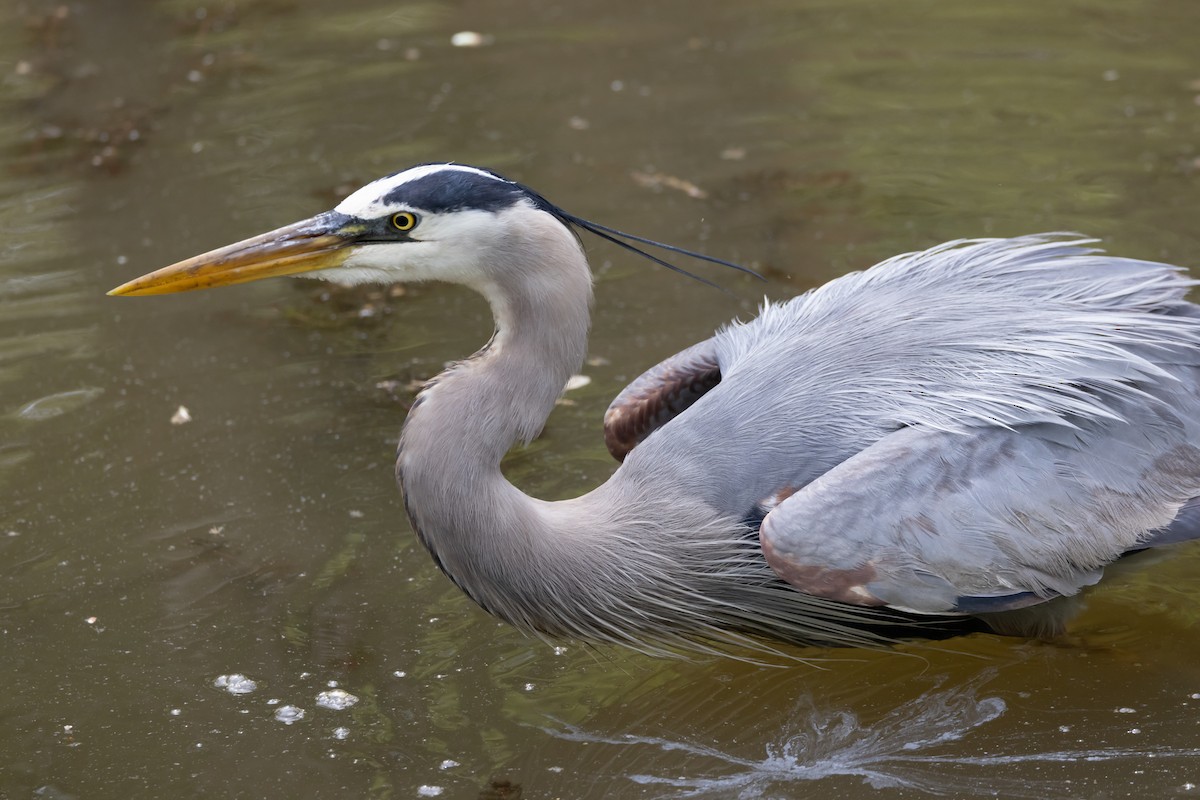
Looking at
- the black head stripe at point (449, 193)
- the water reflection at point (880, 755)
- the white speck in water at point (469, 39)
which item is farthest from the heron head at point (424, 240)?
the white speck in water at point (469, 39)

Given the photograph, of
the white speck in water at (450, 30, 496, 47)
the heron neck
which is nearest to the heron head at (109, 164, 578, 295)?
the heron neck

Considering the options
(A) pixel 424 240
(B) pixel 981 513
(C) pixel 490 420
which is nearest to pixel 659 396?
(C) pixel 490 420

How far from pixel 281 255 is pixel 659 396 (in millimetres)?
1429

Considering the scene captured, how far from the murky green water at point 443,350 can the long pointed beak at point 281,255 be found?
124cm

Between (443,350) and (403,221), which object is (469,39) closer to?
(443,350)

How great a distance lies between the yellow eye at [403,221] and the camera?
400cm

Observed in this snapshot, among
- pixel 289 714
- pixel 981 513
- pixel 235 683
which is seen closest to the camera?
pixel 981 513

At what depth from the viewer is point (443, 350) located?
20.5 feet

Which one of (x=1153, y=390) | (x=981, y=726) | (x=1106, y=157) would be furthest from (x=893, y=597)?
(x=1106, y=157)

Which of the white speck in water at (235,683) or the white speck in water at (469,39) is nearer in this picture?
the white speck in water at (235,683)

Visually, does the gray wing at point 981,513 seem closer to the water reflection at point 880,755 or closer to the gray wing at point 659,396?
the water reflection at point 880,755

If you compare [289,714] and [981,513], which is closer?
[981,513]

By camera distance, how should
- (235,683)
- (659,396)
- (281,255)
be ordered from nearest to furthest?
(281,255) → (235,683) → (659,396)

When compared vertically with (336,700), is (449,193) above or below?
above
